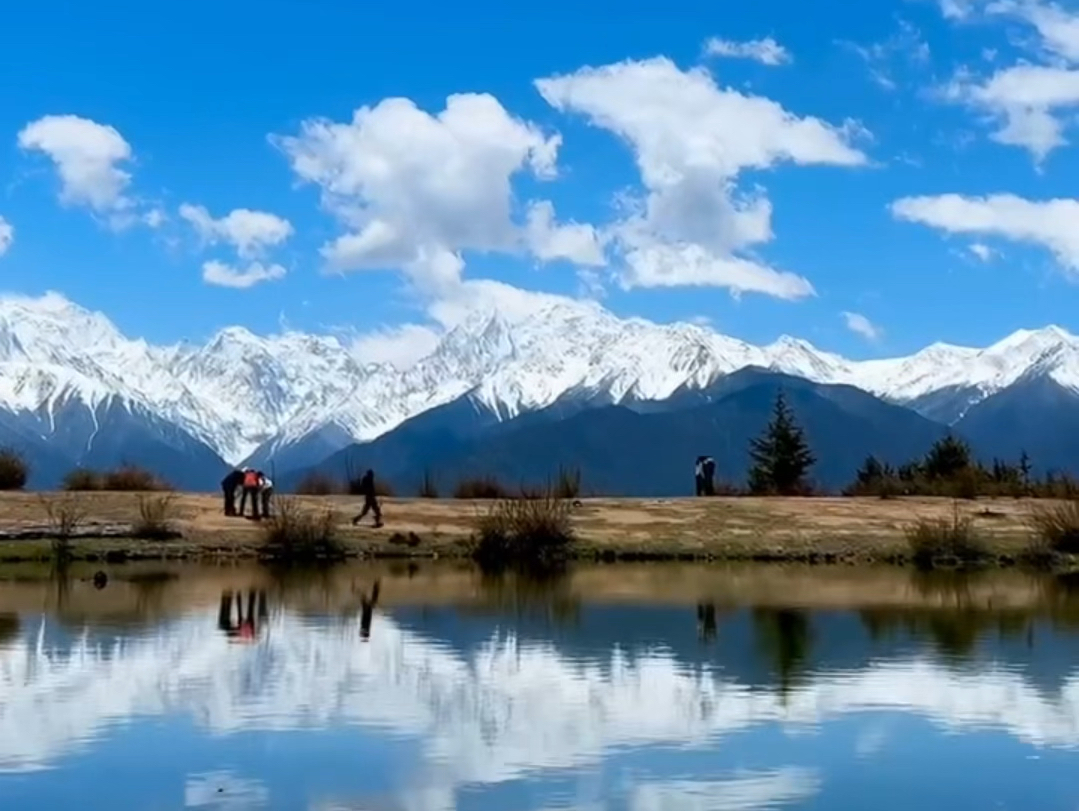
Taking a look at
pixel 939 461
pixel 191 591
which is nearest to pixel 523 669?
pixel 191 591

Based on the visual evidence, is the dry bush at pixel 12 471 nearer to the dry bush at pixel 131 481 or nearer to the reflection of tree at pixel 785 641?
the dry bush at pixel 131 481

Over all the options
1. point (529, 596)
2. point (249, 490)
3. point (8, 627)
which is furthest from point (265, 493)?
point (8, 627)

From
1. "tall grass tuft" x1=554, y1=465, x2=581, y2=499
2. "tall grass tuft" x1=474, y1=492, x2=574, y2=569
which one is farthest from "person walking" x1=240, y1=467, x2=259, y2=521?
"tall grass tuft" x1=554, y1=465, x2=581, y2=499

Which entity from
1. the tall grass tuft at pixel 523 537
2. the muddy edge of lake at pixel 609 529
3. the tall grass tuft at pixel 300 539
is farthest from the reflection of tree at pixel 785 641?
the tall grass tuft at pixel 300 539

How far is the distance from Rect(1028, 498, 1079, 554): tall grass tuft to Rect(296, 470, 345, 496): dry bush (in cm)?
1987

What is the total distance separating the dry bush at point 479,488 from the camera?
51.4 m

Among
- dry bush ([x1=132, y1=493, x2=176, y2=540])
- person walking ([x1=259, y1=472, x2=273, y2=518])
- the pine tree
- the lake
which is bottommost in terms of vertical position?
the lake

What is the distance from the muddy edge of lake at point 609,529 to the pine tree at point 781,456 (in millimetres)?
13805

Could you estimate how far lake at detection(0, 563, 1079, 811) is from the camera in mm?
15078

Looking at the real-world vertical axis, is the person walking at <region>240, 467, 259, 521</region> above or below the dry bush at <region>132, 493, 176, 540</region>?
above

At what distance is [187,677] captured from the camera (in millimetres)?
20984

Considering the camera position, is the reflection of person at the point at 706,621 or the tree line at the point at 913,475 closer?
the reflection of person at the point at 706,621

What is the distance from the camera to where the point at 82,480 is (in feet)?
166

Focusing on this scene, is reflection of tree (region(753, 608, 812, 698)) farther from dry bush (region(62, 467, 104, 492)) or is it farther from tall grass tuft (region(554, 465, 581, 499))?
dry bush (region(62, 467, 104, 492))
